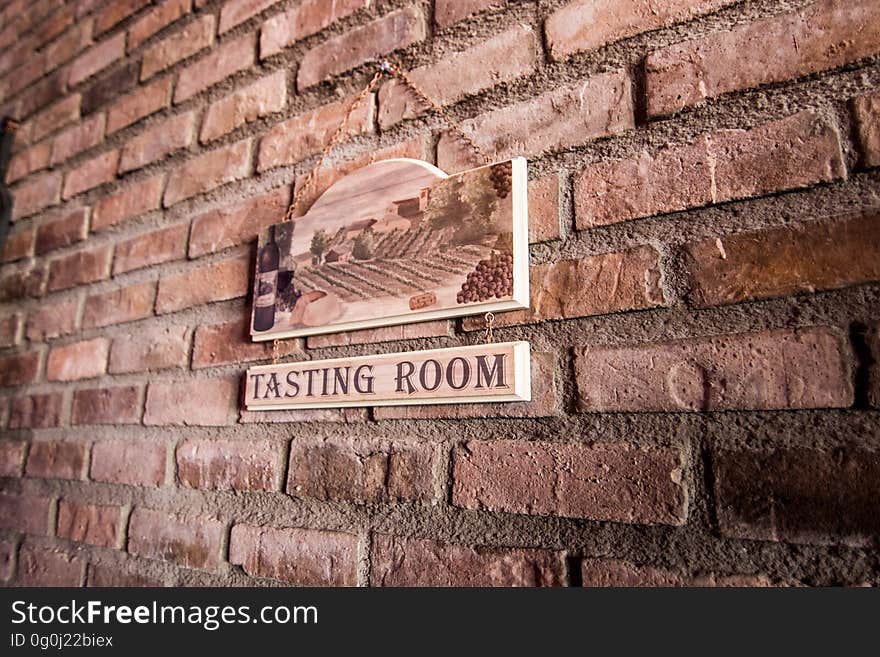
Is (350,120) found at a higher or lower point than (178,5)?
lower

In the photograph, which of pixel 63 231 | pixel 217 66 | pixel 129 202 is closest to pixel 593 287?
pixel 217 66

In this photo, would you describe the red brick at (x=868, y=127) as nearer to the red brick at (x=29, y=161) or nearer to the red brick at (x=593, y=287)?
the red brick at (x=593, y=287)

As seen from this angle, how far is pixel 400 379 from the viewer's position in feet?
2.05

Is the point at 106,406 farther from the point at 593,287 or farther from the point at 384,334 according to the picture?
the point at 593,287

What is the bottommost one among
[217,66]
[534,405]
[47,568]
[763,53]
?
[47,568]

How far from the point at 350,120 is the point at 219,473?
1.71 ft

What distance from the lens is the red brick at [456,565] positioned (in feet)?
1.78

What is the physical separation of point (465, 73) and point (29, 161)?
111cm

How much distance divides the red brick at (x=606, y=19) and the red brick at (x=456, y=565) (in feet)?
1.73

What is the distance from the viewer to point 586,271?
0.57 m

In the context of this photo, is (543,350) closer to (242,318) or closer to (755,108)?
(755,108)

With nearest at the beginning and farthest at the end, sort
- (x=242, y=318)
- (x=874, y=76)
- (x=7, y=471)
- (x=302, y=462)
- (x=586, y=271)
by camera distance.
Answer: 1. (x=874, y=76)
2. (x=586, y=271)
3. (x=302, y=462)
4. (x=242, y=318)
5. (x=7, y=471)
